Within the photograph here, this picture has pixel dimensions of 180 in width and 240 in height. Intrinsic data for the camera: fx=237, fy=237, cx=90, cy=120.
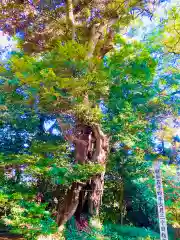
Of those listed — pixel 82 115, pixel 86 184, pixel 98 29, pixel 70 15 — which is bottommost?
pixel 86 184

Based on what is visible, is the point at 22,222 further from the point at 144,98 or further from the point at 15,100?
the point at 144,98

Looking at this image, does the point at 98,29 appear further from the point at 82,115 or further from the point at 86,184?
the point at 86,184

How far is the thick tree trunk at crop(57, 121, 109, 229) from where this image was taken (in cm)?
630

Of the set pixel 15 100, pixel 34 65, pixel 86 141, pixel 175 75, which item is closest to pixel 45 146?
pixel 86 141

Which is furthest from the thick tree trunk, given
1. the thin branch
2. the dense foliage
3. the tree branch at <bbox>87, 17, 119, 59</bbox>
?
the thin branch

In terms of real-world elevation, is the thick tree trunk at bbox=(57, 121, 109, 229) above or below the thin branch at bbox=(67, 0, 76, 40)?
below

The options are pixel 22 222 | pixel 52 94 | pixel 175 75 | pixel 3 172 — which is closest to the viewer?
pixel 22 222

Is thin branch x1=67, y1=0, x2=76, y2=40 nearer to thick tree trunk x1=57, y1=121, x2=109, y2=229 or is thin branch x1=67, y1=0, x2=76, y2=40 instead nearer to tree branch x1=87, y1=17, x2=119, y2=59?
tree branch x1=87, y1=17, x2=119, y2=59

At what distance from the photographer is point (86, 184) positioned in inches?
261

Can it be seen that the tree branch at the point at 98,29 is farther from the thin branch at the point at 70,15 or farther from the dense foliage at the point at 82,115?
the thin branch at the point at 70,15

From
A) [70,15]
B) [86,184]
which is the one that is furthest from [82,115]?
[70,15]

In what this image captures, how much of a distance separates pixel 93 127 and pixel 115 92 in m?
1.21

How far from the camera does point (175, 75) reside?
8.56 metres

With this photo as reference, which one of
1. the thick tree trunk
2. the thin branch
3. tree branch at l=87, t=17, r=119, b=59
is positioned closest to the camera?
the thick tree trunk
